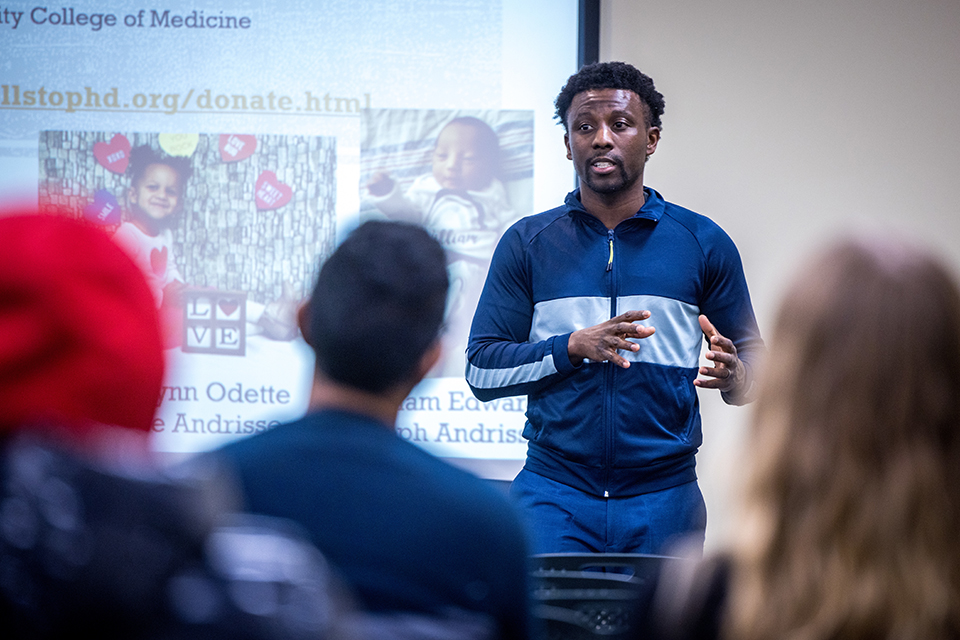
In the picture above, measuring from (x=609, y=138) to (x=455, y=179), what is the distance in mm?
845

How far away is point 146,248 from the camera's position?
9.58ft

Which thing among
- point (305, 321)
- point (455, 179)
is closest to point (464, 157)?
point (455, 179)

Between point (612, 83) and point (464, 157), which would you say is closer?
point (612, 83)

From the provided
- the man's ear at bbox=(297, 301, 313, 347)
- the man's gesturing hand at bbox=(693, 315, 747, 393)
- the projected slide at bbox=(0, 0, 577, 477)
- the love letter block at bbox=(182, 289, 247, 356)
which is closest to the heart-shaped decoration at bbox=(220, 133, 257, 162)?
the projected slide at bbox=(0, 0, 577, 477)

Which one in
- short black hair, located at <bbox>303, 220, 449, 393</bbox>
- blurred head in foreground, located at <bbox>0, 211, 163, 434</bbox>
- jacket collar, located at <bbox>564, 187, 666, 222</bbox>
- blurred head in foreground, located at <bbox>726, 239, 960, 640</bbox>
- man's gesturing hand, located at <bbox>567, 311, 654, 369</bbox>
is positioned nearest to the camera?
blurred head in foreground, located at <bbox>0, 211, 163, 434</bbox>

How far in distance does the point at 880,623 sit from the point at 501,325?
1.47 m

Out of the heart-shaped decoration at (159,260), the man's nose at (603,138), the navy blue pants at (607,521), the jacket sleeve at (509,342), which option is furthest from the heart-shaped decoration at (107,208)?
the navy blue pants at (607,521)

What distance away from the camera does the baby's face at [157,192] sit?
2.91 meters

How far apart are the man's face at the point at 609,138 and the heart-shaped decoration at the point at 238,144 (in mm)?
1241

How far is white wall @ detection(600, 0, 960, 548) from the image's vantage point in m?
2.91

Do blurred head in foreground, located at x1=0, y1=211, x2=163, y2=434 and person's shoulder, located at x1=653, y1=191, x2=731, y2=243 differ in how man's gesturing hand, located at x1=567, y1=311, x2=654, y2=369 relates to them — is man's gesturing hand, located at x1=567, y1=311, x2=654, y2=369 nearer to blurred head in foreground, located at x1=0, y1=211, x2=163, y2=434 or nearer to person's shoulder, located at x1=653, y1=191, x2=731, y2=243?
person's shoulder, located at x1=653, y1=191, x2=731, y2=243

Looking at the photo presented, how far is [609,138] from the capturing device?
217 cm

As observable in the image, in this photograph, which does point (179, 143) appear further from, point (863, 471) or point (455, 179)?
point (863, 471)

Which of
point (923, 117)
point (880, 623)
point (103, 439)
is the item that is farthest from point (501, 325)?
point (923, 117)
